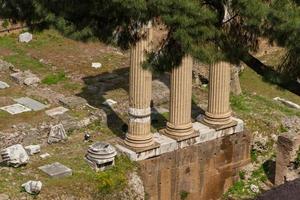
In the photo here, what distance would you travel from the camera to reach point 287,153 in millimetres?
15117

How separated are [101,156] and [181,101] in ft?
6.87

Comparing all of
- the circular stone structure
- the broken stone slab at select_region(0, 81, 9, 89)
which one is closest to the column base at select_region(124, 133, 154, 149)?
the circular stone structure

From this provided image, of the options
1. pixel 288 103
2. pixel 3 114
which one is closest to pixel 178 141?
pixel 3 114

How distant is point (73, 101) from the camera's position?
646 inches

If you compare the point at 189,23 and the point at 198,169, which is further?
the point at 198,169

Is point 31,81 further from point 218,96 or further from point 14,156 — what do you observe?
point 14,156

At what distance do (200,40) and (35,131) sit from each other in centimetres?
593

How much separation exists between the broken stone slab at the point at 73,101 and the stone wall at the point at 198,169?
2913 mm

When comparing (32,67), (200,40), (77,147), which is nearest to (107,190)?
(77,147)

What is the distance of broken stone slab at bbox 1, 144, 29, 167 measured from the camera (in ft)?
42.3

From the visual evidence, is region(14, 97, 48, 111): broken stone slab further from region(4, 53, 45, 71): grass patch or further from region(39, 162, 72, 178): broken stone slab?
region(39, 162, 72, 178): broken stone slab

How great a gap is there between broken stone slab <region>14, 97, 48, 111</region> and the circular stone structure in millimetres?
3237

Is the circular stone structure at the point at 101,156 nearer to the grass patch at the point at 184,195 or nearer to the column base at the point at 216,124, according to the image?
the grass patch at the point at 184,195

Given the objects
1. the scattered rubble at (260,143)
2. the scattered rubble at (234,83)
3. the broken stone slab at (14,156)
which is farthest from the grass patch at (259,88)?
the broken stone slab at (14,156)
